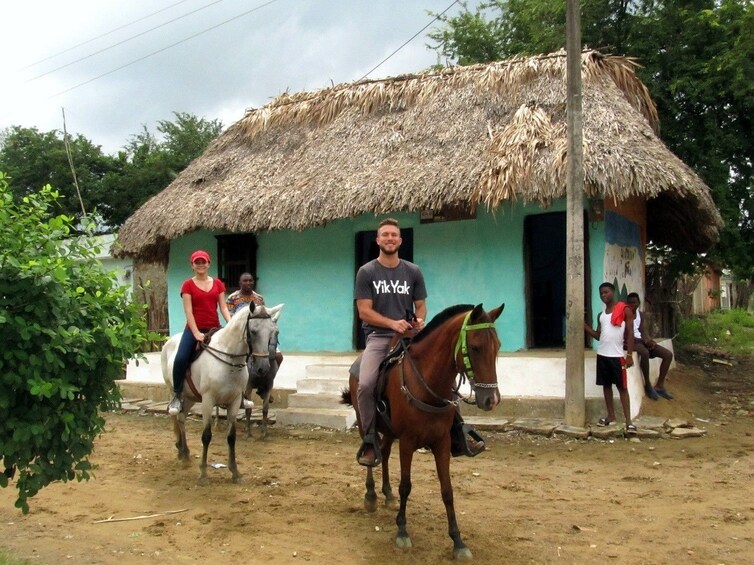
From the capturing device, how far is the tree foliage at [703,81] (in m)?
10.4

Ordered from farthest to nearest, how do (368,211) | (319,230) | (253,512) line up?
(319,230), (368,211), (253,512)

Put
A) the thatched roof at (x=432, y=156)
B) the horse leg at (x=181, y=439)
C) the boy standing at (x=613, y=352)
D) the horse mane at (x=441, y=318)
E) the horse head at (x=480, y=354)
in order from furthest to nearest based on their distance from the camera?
the thatched roof at (x=432, y=156) → the boy standing at (x=613, y=352) → the horse leg at (x=181, y=439) → the horse mane at (x=441, y=318) → the horse head at (x=480, y=354)

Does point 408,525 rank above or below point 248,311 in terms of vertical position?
below

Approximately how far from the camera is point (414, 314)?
4883mm

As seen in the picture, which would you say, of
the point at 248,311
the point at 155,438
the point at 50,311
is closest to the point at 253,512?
the point at 248,311

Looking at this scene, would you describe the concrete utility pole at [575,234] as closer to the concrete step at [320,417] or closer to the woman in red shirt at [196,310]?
the concrete step at [320,417]

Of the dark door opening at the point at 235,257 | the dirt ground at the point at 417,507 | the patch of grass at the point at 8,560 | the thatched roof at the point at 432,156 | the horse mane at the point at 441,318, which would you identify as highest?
the thatched roof at the point at 432,156

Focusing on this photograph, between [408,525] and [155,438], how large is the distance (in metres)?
4.62

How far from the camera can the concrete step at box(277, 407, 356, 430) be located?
27.6 feet

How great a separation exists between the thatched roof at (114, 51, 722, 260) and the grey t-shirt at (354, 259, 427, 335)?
12.2 feet

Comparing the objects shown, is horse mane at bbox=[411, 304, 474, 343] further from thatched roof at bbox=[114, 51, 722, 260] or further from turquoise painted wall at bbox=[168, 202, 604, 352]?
turquoise painted wall at bbox=[168, 202, 604, 352]

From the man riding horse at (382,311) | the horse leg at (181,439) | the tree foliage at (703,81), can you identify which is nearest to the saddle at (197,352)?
the horse leg at (181,439)

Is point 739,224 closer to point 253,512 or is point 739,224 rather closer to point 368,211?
point 368,211

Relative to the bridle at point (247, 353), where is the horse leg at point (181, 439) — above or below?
below
